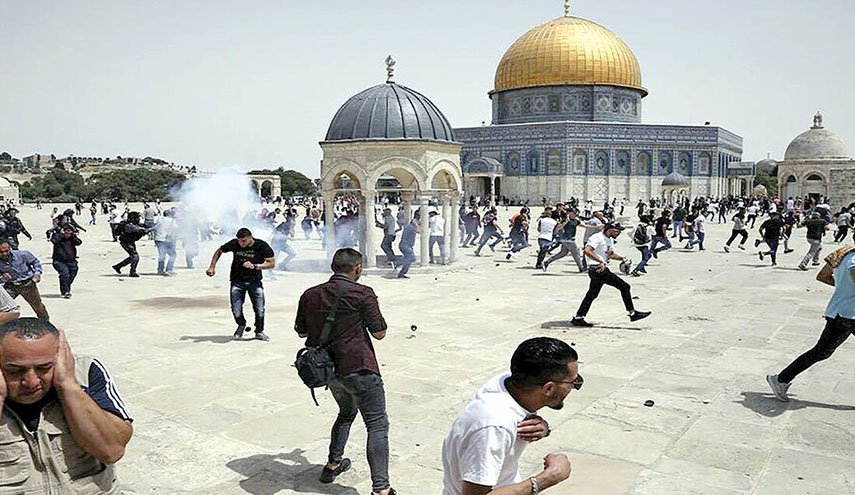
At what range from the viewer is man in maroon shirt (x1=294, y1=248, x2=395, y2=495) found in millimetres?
4590

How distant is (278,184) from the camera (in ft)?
215

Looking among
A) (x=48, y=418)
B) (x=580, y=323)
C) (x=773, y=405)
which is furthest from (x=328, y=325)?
(x=580, y=323)

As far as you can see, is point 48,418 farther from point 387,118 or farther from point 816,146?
point 816,146

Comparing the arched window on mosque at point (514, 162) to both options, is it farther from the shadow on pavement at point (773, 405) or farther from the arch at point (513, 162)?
the shadow on pavement at point (773, 405)

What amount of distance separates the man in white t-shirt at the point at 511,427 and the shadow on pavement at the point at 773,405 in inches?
176

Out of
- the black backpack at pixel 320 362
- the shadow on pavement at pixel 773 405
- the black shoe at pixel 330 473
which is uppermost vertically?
the black backpack at pixel 320 362

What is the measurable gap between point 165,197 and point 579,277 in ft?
201

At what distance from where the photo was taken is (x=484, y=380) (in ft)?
24.8

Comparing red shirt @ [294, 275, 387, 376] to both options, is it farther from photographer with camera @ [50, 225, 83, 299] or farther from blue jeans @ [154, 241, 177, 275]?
blue jeans @ [154, 241, 177, 275]

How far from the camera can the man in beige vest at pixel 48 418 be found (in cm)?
243

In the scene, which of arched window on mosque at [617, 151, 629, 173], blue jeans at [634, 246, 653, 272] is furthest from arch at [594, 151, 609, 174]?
blue jeans at [634, 246, 653, 272]

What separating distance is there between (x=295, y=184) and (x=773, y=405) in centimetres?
7994

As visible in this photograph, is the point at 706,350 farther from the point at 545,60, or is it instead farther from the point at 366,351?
the point at 545,60

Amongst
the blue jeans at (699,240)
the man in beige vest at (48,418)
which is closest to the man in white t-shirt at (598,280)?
the man in beige vest at (48,418)
